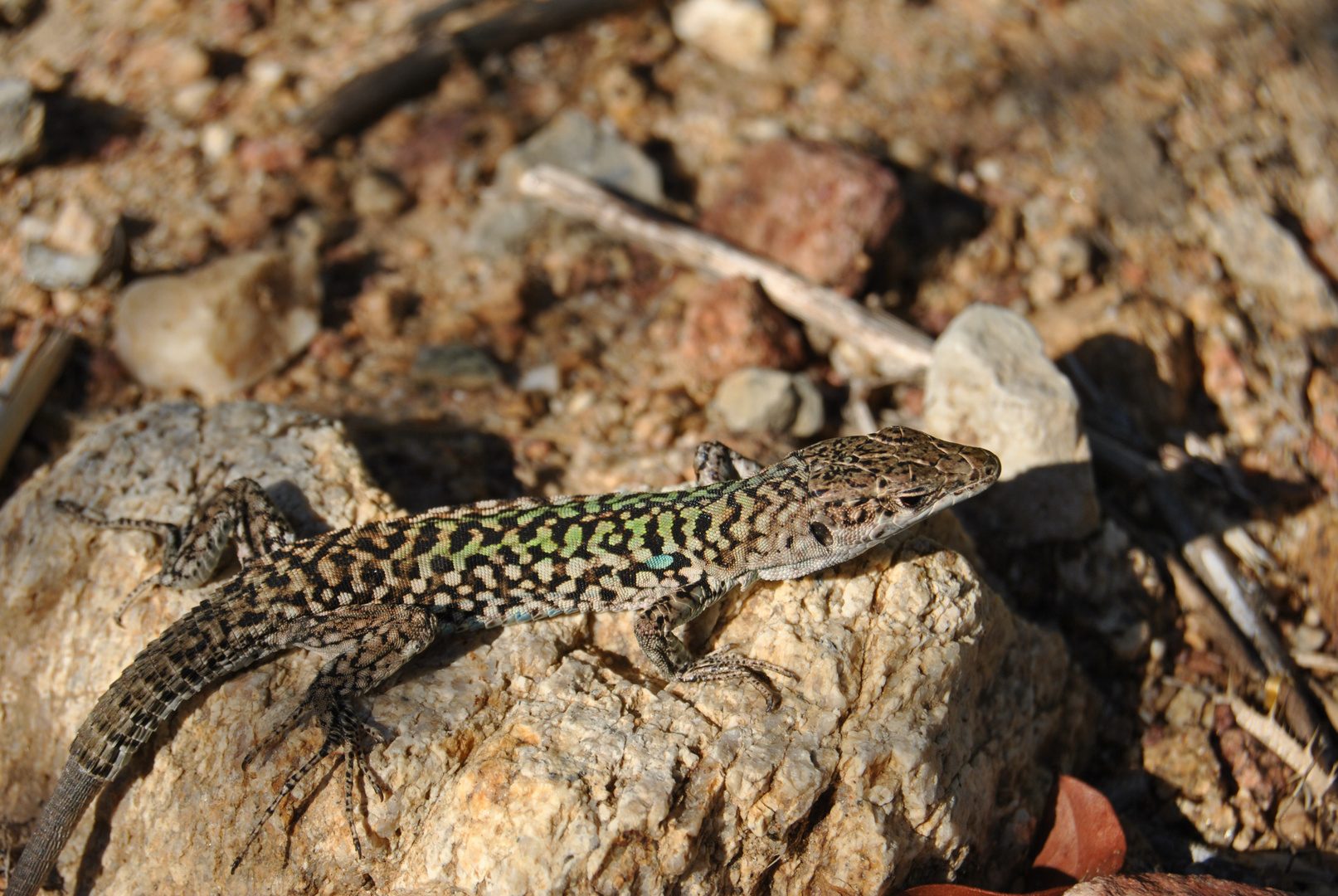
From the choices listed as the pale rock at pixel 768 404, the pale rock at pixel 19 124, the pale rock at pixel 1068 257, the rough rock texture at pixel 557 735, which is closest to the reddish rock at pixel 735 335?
the pale rock at pixel 768 404

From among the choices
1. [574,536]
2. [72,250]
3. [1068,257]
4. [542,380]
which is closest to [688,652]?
[574,536]

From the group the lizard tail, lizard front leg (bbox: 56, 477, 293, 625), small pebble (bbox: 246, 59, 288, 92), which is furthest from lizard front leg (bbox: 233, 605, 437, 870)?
small pebble (bbox: 246, 59, 288, 92)

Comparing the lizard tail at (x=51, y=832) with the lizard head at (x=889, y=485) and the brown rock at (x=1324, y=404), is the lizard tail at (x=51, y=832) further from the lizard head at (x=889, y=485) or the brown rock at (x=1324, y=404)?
the brown rock at (x=1324, y=404)

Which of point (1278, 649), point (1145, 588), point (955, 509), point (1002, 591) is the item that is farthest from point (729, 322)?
point (1278, 649)

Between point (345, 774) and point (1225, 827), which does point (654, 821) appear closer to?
point (345, 774)

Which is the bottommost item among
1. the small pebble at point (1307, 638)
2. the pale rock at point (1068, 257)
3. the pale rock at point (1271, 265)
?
the small pebble at point (1307, 638)

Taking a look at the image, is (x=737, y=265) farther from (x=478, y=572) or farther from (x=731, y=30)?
(x=478, y=572)
